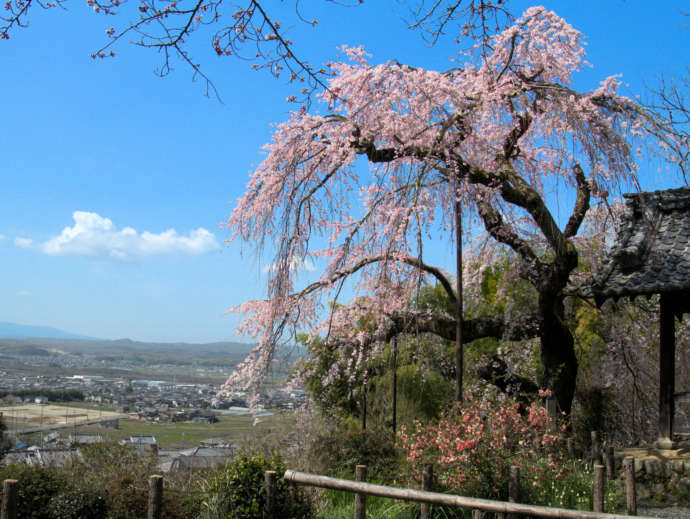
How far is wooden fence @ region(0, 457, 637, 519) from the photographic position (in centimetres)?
427

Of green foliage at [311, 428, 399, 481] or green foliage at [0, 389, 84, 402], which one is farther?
green foliage at [0, 389, 84, 402]

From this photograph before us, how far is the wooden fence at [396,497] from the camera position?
4273 mm

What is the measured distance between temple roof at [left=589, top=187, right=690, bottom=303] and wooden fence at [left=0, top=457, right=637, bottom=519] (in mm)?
2919

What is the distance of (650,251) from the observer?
27.3 ft

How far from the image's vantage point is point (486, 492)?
6.36 m

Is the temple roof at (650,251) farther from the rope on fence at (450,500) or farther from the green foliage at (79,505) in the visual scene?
the green foliage at (79,505)

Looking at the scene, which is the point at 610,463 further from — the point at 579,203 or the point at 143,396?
the point at 143,396

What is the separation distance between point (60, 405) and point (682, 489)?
1301 inches

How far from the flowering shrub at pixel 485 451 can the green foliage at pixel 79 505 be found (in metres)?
3.53

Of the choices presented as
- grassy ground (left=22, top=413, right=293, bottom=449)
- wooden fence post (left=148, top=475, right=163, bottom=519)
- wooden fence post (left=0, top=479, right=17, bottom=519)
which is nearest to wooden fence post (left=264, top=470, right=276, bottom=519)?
wooden fence post (left=148, top=475, right=163, bottom=519)

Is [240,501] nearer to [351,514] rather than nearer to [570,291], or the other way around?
[351,514]

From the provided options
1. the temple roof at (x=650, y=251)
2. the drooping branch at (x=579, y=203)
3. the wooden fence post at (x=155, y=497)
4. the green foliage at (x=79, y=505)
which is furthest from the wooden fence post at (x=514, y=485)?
the drooping branch at (x=579, y=203)

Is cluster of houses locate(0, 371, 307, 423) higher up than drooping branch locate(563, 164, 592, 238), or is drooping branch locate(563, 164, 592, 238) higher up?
drooping branch locate(563, 164, 592, 238)

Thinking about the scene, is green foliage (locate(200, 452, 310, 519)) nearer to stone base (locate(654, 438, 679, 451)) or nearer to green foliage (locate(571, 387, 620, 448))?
stone base (locate(654, 438, 679, 451))
